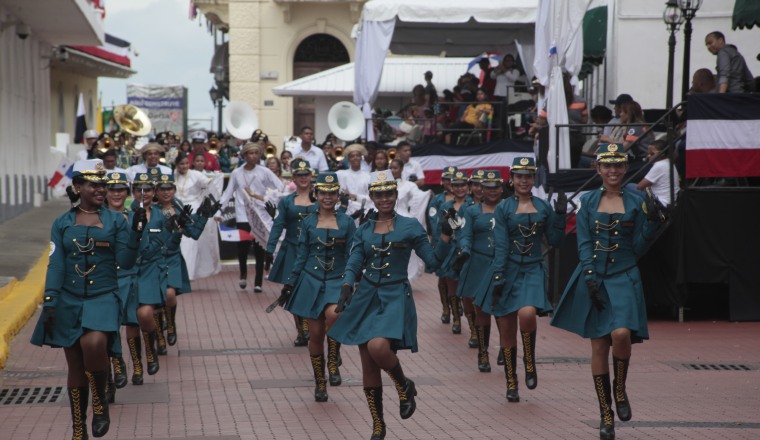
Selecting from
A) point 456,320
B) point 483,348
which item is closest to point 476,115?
point 456,320

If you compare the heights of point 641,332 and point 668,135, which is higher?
point 668,135

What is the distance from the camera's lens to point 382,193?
29.5 ft

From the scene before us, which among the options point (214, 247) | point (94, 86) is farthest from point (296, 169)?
point (94, 86)

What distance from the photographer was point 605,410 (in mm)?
8734

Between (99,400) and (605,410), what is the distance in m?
3.58

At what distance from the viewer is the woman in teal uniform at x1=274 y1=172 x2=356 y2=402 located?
10625mm

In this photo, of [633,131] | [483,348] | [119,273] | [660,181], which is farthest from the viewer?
[633,131]

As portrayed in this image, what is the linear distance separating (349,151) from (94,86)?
117ft

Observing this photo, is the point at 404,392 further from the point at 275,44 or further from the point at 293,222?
the point at 275,44

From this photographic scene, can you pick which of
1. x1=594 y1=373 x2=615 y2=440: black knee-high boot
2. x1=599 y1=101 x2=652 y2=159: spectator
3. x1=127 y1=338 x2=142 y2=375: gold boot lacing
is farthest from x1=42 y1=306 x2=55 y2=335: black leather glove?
x1=599 y1=101 x2=652 y2=159: spectator

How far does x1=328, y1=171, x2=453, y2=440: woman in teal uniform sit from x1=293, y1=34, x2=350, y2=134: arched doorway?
31.1m

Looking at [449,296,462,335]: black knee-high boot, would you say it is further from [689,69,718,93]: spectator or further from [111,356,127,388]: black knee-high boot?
[111,356,127,388]: black knee-high boot

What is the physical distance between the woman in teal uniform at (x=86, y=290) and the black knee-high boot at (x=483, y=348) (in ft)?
14.0

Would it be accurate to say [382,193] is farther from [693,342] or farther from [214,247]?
[214,247]
